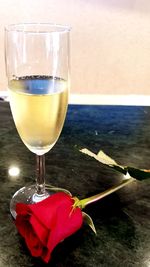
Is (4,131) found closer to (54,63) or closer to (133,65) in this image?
(54,63)

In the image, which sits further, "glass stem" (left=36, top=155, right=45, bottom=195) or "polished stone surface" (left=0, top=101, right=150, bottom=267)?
"glass stem" (left=36, top=155, right=45, bottom=195)

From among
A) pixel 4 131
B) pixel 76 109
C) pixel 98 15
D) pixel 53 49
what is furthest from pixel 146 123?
pixel 98 15

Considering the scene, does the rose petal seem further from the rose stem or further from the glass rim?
the glass rim

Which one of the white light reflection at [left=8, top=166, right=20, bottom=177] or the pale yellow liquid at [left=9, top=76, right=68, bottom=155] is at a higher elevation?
the pale yellow liquid at [left=9, top=76, right=68, bottom=155]

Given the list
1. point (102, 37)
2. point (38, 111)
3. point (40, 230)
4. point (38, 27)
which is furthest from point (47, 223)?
point (102, 37)

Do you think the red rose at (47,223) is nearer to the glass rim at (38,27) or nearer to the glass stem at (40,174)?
the glass stem at (40,174)

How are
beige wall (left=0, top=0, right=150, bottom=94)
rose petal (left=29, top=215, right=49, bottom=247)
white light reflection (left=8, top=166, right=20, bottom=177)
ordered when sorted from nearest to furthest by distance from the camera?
1. rose petal (left=29, top=215, right=49, bottom=247)
2. white light reflection (left=8, top=166, right=20, bottom=177)
3. beige wall (left=0, top=0, right=150, bottom=94)

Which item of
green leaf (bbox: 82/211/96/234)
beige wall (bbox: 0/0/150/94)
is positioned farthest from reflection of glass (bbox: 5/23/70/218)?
beige wall (bbox: 0/0/150/94)
